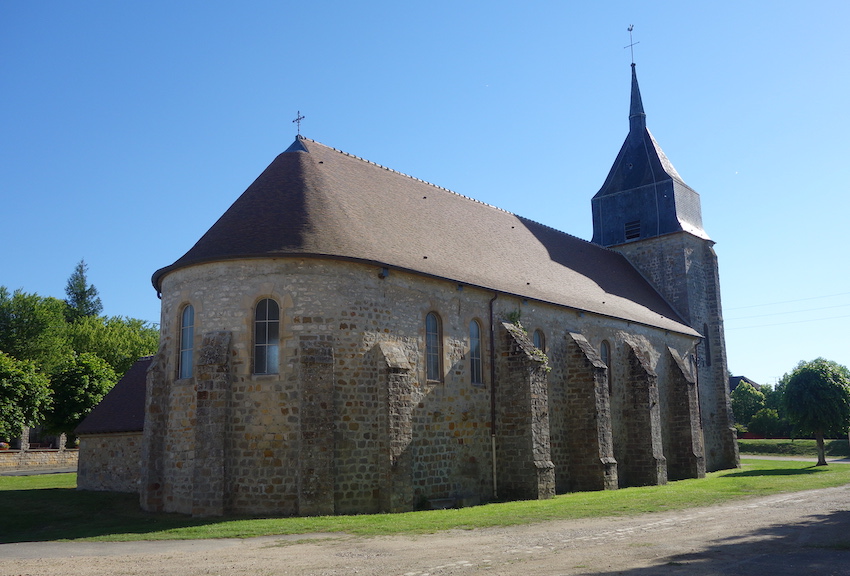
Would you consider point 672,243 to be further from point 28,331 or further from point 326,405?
point 28,331

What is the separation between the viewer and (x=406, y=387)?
17.7m

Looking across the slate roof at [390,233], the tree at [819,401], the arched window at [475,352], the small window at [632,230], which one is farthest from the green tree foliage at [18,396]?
the tree at [819,401]

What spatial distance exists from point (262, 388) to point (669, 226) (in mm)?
24992

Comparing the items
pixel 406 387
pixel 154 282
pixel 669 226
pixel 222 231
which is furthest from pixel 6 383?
pixel 669 226

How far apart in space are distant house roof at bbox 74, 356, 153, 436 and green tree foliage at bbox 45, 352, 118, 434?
2039 cm

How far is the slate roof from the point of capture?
17938 mm

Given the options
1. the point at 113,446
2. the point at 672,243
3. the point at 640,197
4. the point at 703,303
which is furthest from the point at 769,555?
the point at 640,197

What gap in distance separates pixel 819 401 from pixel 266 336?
2614 cm

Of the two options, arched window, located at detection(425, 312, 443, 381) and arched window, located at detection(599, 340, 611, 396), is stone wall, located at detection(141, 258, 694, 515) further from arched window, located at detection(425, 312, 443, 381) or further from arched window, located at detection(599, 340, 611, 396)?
arched window, located at detection(599, 340, 611, 396)

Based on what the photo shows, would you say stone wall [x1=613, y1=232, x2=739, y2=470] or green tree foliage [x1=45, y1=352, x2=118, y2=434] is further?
green tree foliage [x1=45, y1=352, x2=118, y2=434]

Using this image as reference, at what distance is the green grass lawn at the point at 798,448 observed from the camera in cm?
4884

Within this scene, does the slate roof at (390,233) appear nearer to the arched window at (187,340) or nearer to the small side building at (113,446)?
the arched window at (187,340)

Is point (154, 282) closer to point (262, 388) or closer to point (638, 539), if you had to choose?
point (262, 388)

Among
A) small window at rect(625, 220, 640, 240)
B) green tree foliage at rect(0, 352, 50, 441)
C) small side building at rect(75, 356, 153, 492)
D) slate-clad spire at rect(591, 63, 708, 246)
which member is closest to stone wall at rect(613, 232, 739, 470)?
small window at rect(625, 220, 640, 240)
